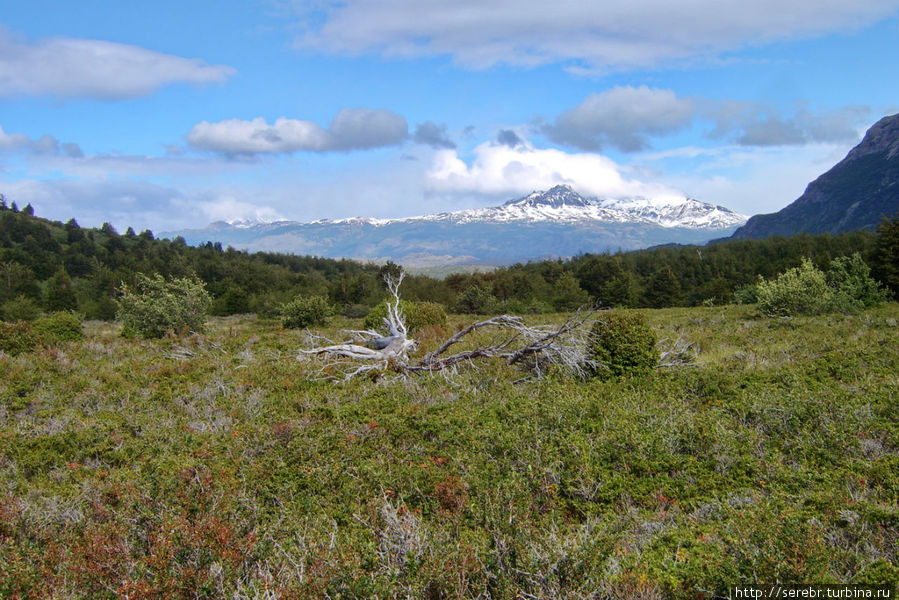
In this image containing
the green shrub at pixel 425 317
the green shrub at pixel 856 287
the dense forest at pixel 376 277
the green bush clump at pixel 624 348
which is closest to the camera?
the green bush clump at pixel 624 348

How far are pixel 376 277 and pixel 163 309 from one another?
3178 cm

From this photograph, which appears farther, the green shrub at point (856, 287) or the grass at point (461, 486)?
the green shrub at point (856, 287)

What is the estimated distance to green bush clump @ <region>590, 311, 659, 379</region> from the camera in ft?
33.8

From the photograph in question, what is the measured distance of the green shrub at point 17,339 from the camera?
15.3 m

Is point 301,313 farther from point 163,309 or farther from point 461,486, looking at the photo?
point 461,486

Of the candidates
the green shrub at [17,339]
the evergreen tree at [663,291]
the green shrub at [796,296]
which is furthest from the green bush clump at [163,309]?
the evergreen tree at [663,291]

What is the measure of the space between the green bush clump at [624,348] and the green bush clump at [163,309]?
17.6 metres

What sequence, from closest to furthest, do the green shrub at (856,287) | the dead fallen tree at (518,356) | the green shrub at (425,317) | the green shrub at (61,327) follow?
the dead fallen tree at (518,356), the green shrub at (425,317), the green shrub at (61,327), the green shrub at (856,287)

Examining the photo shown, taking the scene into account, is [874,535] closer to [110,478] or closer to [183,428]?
[110,478]

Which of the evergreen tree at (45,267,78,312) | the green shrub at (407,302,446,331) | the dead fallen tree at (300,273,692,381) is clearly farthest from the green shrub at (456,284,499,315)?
the evergreen tree at (45,267,78,312)

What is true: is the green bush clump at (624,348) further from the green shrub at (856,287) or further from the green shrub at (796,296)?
the green shrub at (856,287)

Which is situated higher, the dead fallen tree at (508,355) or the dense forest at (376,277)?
the dense forest at (376,277)

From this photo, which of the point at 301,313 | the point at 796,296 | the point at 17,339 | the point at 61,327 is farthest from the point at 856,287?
the point at 61,327

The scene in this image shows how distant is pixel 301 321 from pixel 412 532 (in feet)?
85.4
